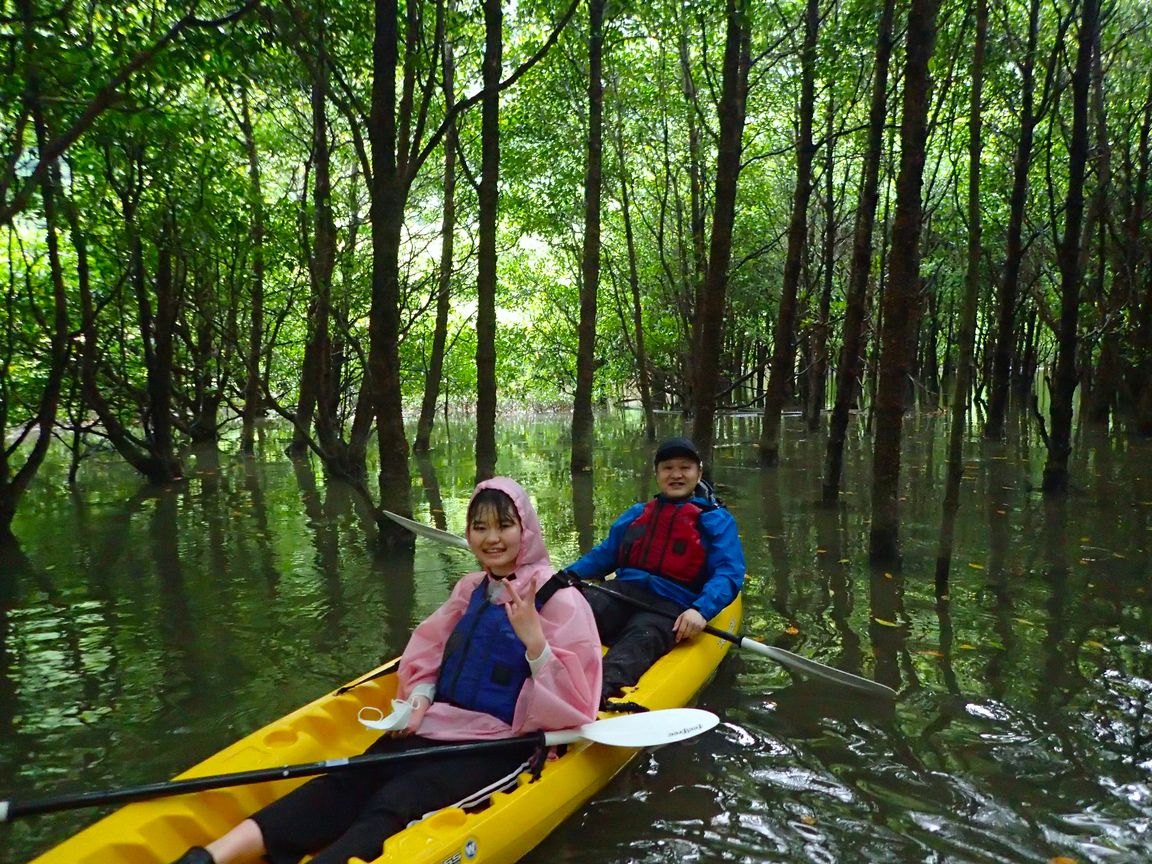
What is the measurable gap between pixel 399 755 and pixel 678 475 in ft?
7.60

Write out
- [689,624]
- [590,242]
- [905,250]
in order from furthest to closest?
Result: [590,242]
[905,250]
[689,624]

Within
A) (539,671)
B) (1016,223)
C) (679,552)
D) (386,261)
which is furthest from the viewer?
(1016,223)

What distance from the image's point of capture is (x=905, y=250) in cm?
563

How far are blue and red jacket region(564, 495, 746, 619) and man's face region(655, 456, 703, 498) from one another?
0.17ft

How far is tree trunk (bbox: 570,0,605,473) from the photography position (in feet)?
34.9

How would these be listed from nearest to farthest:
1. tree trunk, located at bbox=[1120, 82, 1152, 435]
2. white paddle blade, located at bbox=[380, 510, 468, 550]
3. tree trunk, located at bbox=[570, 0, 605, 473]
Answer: white paddle blade, located at bbox=[380, 510, 468, 550], tree trunk, located at bbox=[570, 0, 605, 473], tree trunk, located at bbox=[1120, 82, 1152, 435]

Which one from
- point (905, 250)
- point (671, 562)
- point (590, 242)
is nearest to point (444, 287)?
point (590, 242)

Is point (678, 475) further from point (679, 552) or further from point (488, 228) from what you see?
point (488, 228)

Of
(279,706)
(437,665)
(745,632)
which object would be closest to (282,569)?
(279,706)

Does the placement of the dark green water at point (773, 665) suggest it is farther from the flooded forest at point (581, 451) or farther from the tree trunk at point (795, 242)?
the tree trunk at point (795, 242)

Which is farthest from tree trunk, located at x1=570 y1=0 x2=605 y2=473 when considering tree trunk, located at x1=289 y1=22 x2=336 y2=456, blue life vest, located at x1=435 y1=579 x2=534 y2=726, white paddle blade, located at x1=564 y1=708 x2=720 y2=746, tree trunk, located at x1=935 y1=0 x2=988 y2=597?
white paddle blade, located at x1=564 y1=708 x2=720 y2=746

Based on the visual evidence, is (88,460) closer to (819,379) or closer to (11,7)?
(11,7)

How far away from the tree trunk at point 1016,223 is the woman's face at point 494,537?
27.4 feet

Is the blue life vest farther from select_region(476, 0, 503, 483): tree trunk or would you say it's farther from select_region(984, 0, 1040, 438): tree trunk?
select_region(984, 0, 1040, 438): tree trunk
